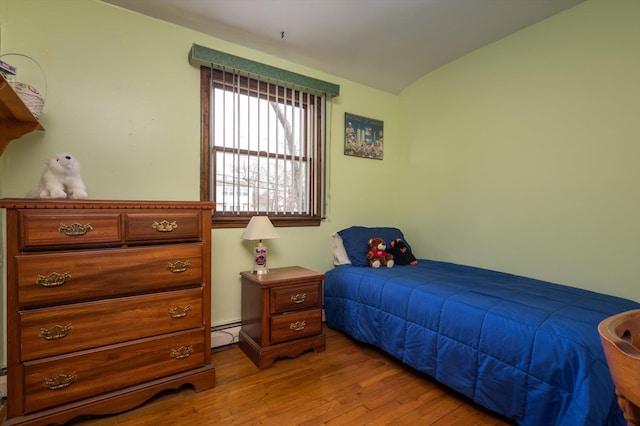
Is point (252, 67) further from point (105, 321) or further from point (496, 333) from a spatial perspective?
point (496, 333)

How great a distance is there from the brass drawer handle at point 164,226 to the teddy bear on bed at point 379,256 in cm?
162

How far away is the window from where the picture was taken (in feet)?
7.61

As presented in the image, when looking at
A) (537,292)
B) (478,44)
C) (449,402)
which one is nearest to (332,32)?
(478,44)

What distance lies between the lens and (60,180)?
5.12 ft

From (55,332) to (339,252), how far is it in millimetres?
2054

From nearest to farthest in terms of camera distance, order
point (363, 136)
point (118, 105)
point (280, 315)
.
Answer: point (118, 105) < point (280, 315) < point (363, 136)

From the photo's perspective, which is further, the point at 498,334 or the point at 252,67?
the point at 252,67

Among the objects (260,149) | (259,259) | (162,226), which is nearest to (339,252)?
(259,259)

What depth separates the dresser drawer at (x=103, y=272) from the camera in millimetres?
1359

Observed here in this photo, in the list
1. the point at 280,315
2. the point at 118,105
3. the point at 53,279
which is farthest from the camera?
the point at 280,315

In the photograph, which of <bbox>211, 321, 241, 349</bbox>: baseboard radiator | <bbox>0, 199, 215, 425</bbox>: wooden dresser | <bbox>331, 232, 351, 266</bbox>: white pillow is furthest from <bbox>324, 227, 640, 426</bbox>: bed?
<bbox>0, 199, 215, 425</bbox>: wooden dresser

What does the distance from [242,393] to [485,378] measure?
4.48ft

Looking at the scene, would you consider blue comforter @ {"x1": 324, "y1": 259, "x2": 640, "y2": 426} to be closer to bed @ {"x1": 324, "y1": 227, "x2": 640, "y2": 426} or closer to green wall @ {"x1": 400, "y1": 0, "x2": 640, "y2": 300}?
bed @ {"x1": 324, "y1": 227, "x2": 640, "y2": 426}

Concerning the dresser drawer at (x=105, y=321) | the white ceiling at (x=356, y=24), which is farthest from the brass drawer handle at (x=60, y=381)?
the white ceiling at (x=356, y=24)
